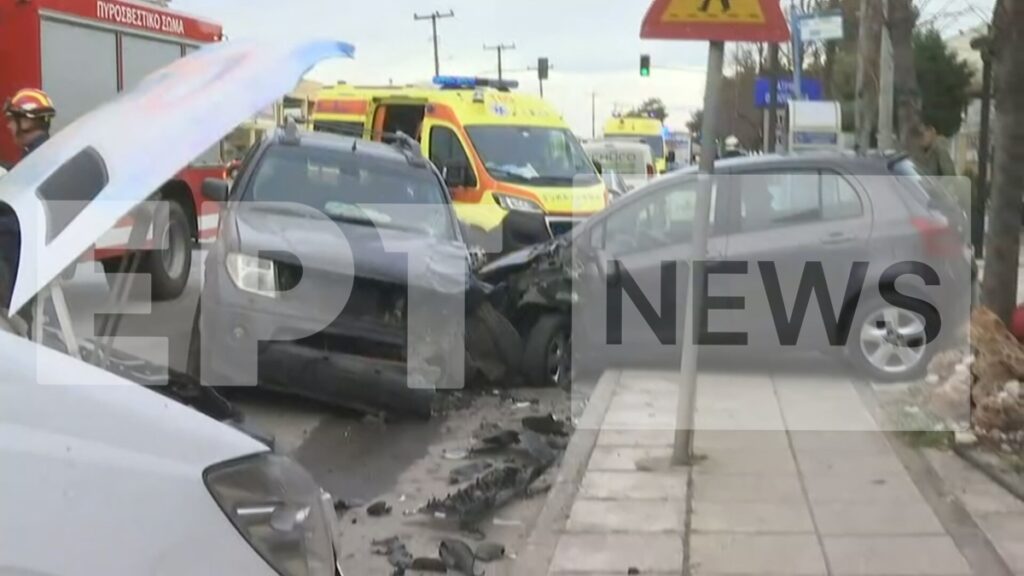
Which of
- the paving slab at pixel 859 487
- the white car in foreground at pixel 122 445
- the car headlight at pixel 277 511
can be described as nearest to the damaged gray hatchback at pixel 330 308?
the paving slab at pixel 859 487

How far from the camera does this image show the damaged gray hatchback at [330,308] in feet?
25.1

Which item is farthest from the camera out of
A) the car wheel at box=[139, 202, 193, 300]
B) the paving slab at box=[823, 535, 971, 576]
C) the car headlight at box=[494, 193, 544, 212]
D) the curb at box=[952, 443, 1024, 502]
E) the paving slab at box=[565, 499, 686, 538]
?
the car headlight at box=[494, 193, 544, 212]

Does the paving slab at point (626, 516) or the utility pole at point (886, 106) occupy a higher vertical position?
the utility pole at point (886, 106)

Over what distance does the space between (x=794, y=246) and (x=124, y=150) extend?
23.0 ft

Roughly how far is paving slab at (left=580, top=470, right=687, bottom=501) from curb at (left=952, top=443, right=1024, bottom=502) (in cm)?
156

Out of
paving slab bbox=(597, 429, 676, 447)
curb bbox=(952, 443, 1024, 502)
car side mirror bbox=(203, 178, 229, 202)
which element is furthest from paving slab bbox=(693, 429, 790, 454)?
car side mirror bbox=(203, 178, 229, 202)

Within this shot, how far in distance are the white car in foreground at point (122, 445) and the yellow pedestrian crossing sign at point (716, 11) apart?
156 inches

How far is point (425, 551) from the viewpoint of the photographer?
5.79 m

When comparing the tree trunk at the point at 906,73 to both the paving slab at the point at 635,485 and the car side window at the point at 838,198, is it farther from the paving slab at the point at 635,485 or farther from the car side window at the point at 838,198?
the paving slab at the point at 635,485

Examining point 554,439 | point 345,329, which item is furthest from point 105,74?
point 554,439

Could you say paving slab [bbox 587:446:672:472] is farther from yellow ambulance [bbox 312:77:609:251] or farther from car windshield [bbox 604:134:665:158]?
car windshield [bbox 604:134:665:158]

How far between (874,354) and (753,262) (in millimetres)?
1099

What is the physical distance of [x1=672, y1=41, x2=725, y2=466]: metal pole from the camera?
Answer: 6875 mm

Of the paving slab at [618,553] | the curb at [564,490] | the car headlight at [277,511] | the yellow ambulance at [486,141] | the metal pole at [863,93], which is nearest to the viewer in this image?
the car headlight at [277,511]
